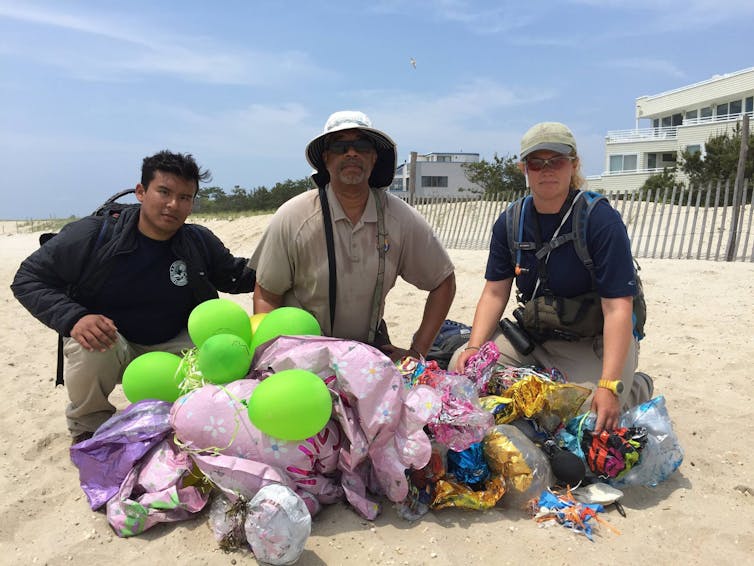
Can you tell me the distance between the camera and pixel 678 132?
37.2 m

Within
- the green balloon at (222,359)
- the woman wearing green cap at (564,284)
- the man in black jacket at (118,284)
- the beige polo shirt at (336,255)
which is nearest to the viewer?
the green balloon at (222,359)

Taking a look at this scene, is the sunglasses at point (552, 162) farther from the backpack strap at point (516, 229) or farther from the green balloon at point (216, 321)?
the green balloon at point (216, 321)

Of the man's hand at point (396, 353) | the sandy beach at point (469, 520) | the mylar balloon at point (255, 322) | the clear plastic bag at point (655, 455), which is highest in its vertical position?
the mylar balloon at point (255, 322)

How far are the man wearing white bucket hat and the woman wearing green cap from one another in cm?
53

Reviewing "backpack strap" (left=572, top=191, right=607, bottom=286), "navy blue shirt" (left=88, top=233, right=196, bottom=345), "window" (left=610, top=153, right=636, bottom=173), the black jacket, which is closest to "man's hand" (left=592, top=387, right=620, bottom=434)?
"backpack strap" (left=572, top=191, right=607, bottom=286)

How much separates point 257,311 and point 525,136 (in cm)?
187

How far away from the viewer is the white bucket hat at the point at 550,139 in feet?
9.55

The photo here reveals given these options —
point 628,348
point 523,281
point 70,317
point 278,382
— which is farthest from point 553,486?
point 70,317

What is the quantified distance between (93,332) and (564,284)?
257 cm

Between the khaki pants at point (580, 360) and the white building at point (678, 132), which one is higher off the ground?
the white building at point (678, 132)

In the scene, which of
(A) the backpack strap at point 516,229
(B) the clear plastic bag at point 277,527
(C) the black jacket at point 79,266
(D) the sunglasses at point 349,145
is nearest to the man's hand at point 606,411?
(A) the backpack strap at point 516,229

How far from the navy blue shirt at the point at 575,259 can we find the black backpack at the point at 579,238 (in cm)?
3

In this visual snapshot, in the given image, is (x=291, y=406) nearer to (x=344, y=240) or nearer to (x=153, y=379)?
(x=153, y=379)

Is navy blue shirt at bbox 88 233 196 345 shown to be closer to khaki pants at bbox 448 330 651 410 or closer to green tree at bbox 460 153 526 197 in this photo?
khaki pants at bbox 448 330 651 410
